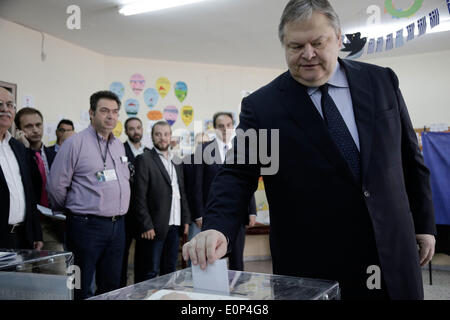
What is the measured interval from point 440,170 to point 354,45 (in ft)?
5.49

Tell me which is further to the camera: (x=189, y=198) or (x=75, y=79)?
(x=75, y=79)

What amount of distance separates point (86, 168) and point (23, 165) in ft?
1.36

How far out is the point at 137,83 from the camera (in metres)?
6.44

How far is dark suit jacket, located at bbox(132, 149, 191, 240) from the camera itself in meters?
3.21

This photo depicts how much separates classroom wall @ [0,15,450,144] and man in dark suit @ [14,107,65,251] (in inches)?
60.8

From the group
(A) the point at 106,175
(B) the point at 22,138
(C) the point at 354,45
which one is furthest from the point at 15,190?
(C) the point at 354,45

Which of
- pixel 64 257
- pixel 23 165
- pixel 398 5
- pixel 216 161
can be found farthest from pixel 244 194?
pixel 398 5

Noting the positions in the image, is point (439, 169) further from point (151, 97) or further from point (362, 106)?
point (151, 97)

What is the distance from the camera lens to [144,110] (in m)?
6.55

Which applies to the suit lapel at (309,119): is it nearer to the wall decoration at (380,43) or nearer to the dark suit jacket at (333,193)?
the dark suit jacket at (333,193)

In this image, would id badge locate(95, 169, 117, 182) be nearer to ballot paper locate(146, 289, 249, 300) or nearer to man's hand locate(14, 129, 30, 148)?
man's hand locate(14, 129, 30, 148)

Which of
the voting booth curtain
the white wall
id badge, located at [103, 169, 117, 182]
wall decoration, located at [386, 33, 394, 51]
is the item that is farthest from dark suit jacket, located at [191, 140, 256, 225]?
the white wall

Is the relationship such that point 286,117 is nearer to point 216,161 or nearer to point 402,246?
point 402,246
